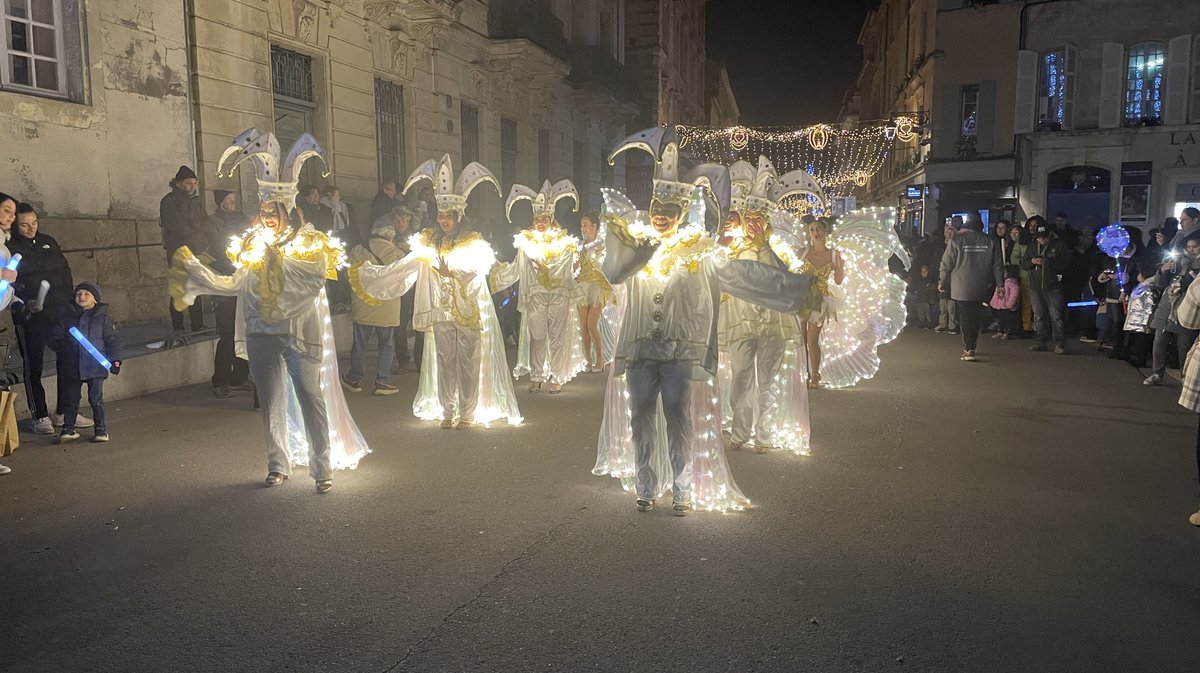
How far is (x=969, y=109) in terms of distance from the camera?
29.0 m

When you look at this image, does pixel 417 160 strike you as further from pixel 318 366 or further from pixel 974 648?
pixel 974 648

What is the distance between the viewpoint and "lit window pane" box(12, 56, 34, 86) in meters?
9.90

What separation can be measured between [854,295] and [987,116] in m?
21.9

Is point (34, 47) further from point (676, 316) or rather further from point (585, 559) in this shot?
point (585, 559)

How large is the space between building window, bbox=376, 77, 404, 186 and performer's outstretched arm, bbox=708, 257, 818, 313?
1257 centimetres

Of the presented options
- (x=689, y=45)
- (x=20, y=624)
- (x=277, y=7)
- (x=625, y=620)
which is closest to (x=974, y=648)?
(x=625, y=620)

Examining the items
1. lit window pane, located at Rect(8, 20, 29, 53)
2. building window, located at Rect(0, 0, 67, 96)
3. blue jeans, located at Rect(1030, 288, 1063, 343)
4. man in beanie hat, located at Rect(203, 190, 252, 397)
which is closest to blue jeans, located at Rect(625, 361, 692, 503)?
man in beanie hat, located at Rect(203, 190, 252, 397)

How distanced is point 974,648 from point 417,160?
1568 centimetres

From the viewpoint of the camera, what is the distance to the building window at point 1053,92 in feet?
86.0

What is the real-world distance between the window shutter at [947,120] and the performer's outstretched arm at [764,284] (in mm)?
27087

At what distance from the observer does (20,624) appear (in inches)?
151

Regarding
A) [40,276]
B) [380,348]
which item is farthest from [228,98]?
[40,276]

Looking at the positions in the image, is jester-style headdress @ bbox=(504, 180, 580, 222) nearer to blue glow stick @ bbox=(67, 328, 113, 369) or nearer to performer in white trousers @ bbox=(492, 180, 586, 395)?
performer in white trousers @ bbox=(492, 180, 586, 395)

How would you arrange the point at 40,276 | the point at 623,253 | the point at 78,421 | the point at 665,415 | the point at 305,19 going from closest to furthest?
the point at 623,253 < the point at 665,415 < the point at 40,276 < the point at 78,421 < the point at 305,19
